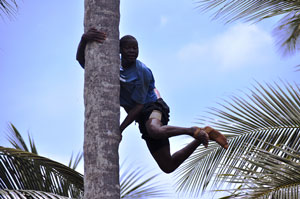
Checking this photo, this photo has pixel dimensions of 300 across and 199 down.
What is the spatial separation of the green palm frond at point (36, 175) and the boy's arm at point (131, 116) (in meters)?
1.56

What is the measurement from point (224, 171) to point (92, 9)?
256 cm

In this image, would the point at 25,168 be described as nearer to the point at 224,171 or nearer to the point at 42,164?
the point at 42,164

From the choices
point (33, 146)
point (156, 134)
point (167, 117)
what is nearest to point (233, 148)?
point (167, 117)

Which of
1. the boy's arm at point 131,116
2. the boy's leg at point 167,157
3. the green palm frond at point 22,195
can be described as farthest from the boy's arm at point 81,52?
the green palm frond at point 22,195

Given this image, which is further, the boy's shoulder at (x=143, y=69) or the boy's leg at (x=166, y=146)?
the boy's shoulder at (x=143, y=69)

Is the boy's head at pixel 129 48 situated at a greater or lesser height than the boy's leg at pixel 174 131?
greater

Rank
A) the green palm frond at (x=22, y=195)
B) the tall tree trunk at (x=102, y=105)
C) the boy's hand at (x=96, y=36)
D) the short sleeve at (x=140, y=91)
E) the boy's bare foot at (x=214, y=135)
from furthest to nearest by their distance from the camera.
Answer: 1. the green palm frond at (x=22, y=195)
2. the short sleeve at (x=140, y=91)
3. the boy's bare foot at (x=214, y=135)
4. the boy's hand at (x=96, y=36)
5. the tall tree trunk at (x=102, y=105)

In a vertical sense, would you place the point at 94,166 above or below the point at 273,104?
below

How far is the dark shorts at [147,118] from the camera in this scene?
187 inches

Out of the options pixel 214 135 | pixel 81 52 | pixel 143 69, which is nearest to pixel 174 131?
pixel 214 135

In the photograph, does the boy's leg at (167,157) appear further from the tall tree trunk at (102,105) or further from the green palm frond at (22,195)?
the green palm frond at (22,195)

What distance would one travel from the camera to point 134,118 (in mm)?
4562

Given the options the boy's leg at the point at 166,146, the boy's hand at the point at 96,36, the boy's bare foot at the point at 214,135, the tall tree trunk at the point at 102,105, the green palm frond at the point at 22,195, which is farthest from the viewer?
the green palm frond at the point at 22,195

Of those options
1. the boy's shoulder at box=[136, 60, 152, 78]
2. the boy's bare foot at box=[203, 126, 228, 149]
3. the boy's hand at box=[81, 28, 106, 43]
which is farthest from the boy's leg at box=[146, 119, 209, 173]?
the boy's hand at box=[81, 28, 106, 43]
